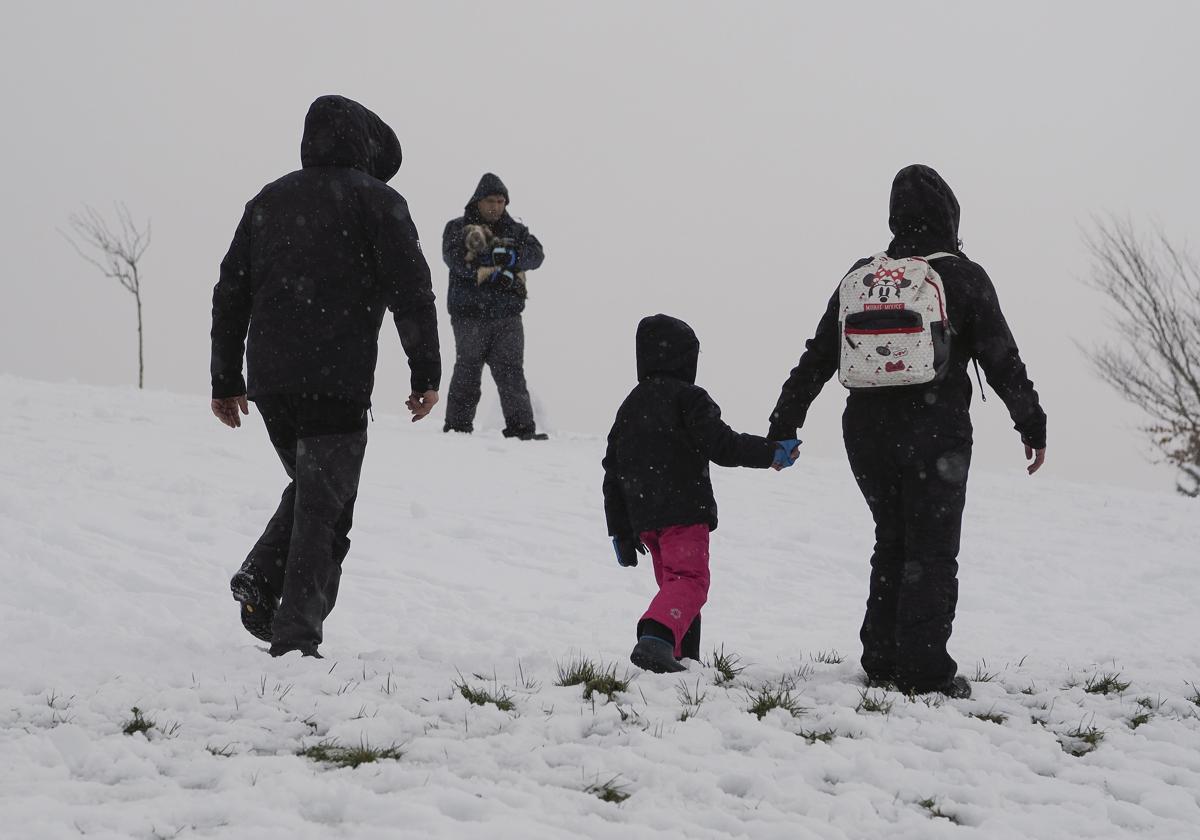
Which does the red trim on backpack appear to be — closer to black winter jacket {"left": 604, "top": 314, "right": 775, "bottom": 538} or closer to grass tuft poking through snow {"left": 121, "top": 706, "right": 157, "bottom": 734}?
black winter jacket {"left": 604, "top": 314, "right": 775, "bottom": 538}

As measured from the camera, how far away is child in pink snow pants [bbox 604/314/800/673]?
14.8 ft

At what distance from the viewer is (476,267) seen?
12.1 m

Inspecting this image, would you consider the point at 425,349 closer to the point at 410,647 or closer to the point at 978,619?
the point at 410,647

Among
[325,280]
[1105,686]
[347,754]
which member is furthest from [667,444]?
[1105,686]

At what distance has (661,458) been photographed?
15.3 feet

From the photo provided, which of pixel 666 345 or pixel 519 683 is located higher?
pixel 666 345

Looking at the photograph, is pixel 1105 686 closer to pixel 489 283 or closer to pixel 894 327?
pixel 894 327

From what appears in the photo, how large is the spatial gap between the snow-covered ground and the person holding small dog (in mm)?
2790

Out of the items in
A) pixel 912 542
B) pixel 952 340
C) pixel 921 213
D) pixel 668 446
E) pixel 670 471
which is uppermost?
pixel 921 213

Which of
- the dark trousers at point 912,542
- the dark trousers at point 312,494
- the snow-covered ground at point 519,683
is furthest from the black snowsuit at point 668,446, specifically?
the dark trousers at point 312,494

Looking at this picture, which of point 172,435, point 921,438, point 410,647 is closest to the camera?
point 921,438

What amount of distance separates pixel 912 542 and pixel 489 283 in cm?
835

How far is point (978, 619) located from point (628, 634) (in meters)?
2.79

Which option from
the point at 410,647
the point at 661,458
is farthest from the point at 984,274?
the point at 410,647
